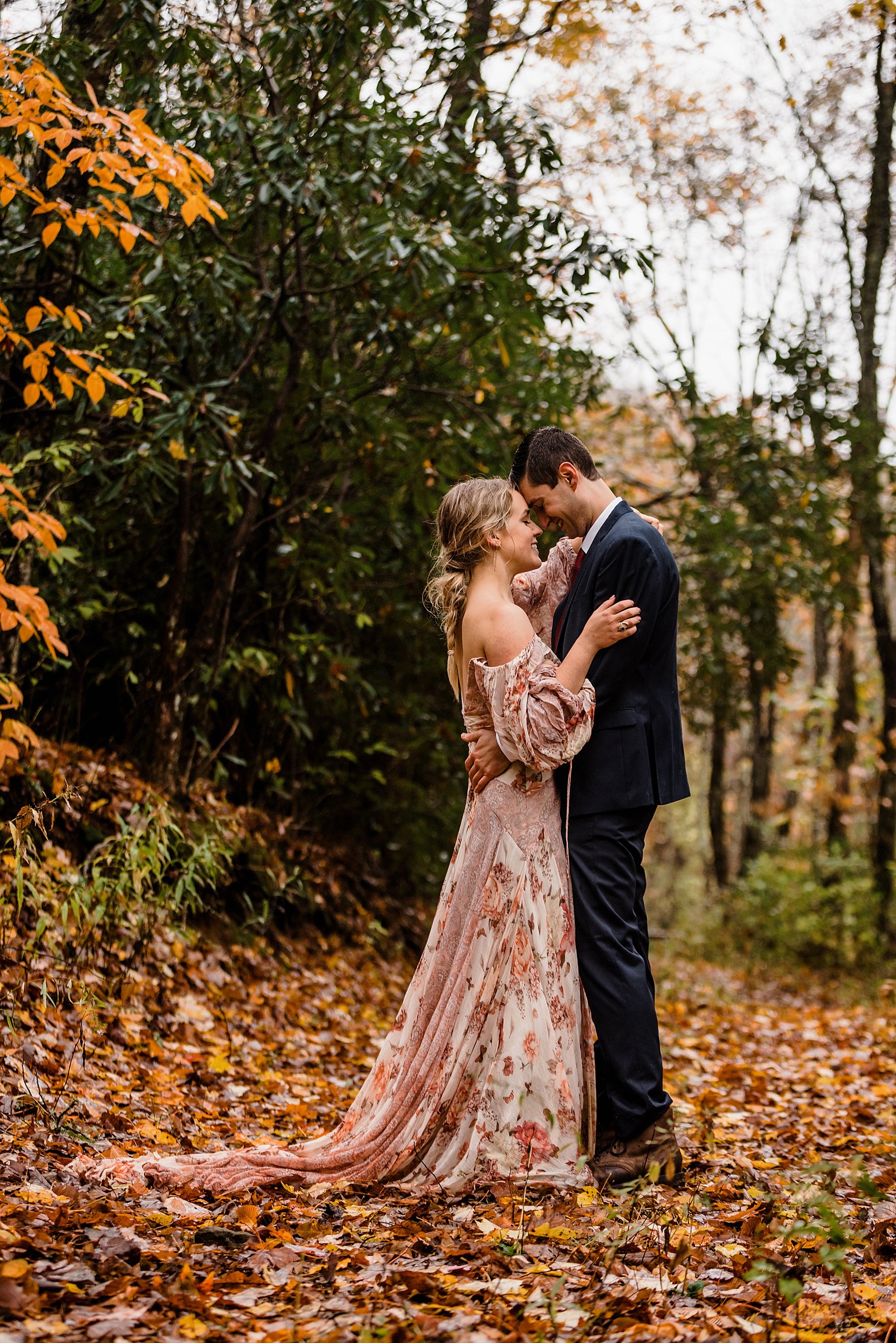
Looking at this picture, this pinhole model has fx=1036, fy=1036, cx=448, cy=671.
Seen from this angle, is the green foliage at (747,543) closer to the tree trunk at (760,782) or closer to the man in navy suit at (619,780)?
the man in navy suit at (619,780)

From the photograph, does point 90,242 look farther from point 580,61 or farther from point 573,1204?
point 580,61

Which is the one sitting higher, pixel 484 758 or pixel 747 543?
pixel 747 543

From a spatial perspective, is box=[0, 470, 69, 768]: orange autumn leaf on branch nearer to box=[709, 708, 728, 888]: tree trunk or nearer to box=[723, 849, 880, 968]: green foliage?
box=[723, 849, 880, 968]: green foliage

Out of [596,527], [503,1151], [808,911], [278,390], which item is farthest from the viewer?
[808,911]

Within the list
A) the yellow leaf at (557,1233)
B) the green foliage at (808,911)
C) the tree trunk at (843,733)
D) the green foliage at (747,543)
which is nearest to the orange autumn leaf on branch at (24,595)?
the yellow leaf at (557,1233)

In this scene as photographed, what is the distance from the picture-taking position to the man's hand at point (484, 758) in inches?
130

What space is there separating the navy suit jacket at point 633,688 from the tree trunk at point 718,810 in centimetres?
1327

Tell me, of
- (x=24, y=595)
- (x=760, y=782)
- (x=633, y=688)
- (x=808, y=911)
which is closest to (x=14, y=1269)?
(x=24, y=595)

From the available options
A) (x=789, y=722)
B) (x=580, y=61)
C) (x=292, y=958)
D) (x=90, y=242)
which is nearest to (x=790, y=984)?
(x=292, y=958)

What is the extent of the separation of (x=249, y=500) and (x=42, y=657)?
1.57m

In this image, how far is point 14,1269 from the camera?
2039 mm

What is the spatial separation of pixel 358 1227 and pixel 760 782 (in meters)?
14.8

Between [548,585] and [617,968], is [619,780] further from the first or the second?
[548,585]

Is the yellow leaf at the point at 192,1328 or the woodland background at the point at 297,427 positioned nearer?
the yellow leaf at the point at 192,1328
